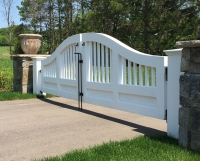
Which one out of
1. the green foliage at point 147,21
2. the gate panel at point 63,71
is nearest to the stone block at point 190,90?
the gate panel at point 63,71

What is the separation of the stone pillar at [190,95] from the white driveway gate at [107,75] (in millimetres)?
766

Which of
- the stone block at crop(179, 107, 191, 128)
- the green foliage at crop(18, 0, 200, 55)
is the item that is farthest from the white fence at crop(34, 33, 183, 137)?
the green foliage at crop(18, 0, 200, 55)

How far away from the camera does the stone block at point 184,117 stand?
3.44 m

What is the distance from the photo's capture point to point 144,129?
4578 mm

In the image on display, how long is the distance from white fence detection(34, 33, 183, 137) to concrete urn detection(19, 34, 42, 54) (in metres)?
1.07

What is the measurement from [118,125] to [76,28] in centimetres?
2620

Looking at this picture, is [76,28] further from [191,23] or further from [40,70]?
[40,70]

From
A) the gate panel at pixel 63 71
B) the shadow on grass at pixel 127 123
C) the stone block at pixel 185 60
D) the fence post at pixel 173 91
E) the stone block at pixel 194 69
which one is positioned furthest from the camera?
the gate panel at pixel 63 71

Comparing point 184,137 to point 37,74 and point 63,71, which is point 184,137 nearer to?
point 63,71

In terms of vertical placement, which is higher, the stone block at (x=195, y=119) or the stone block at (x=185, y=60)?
the stone block at (x=185, y=60)

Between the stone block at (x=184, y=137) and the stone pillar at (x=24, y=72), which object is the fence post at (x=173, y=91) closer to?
the stone block at (x=184, y=137)

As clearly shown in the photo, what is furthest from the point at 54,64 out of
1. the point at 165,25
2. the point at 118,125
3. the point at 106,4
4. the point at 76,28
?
the point at 76,28

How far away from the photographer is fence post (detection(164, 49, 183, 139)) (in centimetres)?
388

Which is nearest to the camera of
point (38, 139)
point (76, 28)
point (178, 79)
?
point (178, 79)
